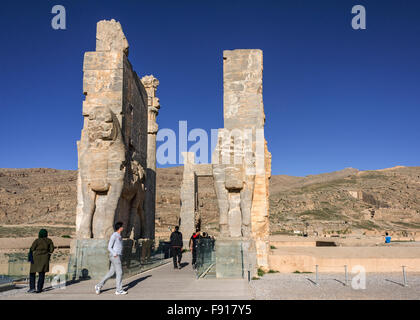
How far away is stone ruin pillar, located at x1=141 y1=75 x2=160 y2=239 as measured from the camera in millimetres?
12603

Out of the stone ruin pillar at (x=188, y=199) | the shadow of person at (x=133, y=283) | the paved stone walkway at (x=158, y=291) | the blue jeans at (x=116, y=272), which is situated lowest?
the shadow of person at (x=133, y=283)

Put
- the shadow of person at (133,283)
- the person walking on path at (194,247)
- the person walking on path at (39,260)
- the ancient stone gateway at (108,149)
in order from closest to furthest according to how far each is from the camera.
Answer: the person walking on path at (39,260), the shadow of person at (133,283), the ancient stone gateway at (108,149), the person walking on path at (194,247)

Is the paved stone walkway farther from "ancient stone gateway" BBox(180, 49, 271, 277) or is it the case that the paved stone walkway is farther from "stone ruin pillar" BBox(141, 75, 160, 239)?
"stone ruin pillar" BBox(141, 75, 160, 239)

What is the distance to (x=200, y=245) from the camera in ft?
26.2

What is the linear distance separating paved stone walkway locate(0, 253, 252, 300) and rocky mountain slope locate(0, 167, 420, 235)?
2096cm

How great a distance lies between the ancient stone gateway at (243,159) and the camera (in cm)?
820

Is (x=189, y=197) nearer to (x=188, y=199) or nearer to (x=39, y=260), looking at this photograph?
(x=188, y=199)

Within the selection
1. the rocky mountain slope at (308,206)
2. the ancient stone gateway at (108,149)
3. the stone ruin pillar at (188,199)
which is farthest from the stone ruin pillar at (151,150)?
the rocky mountain slope at (308,206)

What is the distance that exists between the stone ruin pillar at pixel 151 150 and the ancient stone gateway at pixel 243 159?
459 cm

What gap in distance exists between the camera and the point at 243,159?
8250mm

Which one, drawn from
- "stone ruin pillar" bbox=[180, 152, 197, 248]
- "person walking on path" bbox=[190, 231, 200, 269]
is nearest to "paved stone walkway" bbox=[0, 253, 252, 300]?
"person walking on path" bbox=[190, 231, 200, 269]

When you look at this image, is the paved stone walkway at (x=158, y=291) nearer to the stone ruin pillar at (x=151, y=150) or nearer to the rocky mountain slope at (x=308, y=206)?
the stone ruin pillar at (x=151, y=150)

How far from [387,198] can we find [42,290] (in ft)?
145
